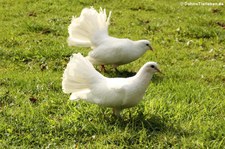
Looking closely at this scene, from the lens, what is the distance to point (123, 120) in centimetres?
528

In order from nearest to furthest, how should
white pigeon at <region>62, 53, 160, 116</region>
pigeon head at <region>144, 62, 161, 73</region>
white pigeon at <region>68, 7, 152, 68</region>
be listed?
white pigeon at <region>62, 53, 160, 116</region>, pigeon head at <region>144, 62, 161, 73</region>, white pigeon at <region>68, 7, 152, 68</region>

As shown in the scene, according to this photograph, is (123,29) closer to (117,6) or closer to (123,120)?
(117,6)

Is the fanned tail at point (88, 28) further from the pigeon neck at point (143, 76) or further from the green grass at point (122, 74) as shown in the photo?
the pigeon neck at point (143, 76)

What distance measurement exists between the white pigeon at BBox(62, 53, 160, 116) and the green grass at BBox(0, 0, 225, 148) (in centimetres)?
27

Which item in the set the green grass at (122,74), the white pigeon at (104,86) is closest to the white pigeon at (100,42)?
the green grass at (122,74)

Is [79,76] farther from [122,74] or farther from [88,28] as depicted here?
[122,74]

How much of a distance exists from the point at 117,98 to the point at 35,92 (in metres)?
1.69

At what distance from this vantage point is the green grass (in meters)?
4.92

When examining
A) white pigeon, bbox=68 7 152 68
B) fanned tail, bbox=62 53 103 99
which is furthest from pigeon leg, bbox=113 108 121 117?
white pigeon, bbox=68 7 152 68

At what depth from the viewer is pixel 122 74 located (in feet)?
24.9

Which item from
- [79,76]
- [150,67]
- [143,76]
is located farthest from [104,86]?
[150,67]

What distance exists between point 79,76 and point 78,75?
0.07 ft

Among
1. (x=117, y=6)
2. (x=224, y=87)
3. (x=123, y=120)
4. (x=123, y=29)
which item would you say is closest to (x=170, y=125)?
(x=123, y=120)

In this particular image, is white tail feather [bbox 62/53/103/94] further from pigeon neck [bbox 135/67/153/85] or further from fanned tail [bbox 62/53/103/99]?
pigeon neck [bbox 135/67/153/85]
